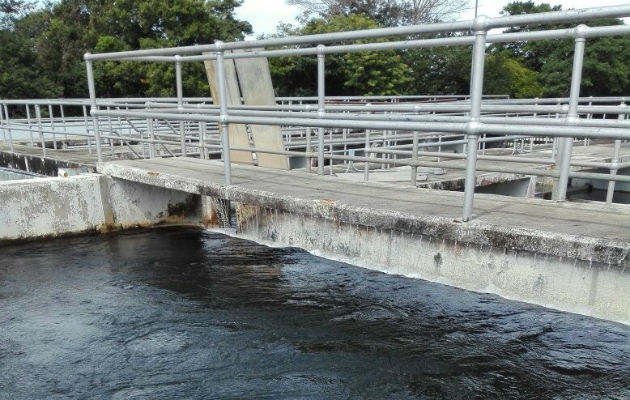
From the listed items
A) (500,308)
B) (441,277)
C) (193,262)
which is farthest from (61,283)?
(500,308)

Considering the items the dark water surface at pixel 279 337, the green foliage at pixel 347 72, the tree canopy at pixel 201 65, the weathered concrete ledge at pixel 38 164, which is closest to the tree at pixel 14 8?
the tree canopy at pixel 201 65

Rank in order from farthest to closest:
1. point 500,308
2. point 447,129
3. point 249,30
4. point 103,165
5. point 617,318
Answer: point 249,30 → point 103,165 → point 500,308 → point 447,129 → point 617,318

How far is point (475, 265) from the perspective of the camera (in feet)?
10.6

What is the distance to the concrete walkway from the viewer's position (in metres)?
2.90

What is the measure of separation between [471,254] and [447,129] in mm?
761

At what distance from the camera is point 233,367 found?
3596mm

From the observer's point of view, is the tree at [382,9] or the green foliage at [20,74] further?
the tree at [382,9]

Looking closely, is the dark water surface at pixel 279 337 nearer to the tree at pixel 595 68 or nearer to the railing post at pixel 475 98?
the railing post at pixel 475 98

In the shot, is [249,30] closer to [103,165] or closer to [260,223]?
[103,165]

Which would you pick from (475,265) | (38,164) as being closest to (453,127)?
(475,265)

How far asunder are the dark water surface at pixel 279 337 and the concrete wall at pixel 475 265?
2.05 ft

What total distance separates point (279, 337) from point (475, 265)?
155 centimetres

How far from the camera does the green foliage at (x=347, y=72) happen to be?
22.7 m

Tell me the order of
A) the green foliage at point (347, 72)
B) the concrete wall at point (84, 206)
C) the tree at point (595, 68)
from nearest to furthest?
the concrete wall at point (84, 206)
the green foliage at point (347, 72)
the tree at point (595, 68)
